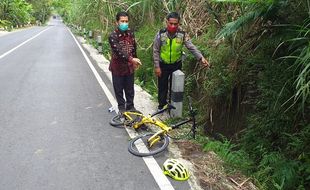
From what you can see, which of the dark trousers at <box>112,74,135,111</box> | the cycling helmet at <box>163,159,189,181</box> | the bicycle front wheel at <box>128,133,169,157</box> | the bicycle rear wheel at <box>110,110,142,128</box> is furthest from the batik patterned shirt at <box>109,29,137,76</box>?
the cycling helmet at <box>163,159,189,181</box>

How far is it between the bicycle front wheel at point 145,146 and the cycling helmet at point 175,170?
1.50 feet

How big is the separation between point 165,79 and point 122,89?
0.81m

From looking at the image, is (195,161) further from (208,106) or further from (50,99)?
(50,99)

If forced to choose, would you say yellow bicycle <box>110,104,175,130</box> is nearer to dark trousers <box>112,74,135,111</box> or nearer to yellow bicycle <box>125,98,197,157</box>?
dark trousers <box>112,74,135,111</box>

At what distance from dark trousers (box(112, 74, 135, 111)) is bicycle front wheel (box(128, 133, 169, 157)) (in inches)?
45.9

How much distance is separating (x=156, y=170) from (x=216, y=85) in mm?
2085

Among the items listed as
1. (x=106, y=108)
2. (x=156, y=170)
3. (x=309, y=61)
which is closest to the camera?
(x=309, y=61)

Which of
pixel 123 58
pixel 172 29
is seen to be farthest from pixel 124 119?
pixel 172 29

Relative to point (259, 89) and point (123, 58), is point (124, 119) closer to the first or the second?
point (123, 58)

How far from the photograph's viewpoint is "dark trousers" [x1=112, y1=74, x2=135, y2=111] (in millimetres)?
6262

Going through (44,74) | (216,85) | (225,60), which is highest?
(225,60)

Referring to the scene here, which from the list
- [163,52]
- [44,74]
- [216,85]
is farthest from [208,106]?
[44,74]

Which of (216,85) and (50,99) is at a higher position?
(216,85)

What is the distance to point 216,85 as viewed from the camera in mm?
5902
